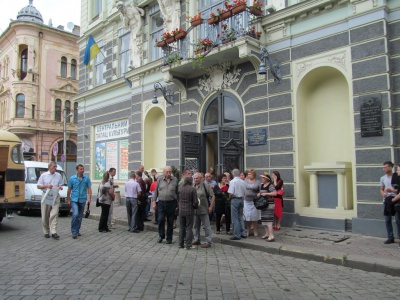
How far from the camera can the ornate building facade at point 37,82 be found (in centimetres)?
3222

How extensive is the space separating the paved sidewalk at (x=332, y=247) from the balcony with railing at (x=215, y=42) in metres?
5.34

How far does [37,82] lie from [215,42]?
2692 centimetres

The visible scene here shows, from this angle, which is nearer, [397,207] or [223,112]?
[397,207]

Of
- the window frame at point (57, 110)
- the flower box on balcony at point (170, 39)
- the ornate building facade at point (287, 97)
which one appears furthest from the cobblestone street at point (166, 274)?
the window frame at point (57, 110)

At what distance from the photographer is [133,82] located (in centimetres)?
1592

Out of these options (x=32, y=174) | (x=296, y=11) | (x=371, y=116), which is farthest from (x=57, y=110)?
(x=371, y=116)

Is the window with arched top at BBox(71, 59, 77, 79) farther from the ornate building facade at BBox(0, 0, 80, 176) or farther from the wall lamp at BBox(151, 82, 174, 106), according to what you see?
the wall lamp at BBox(151, 82, 174, 106)

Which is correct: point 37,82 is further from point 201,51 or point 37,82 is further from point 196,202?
point 196,202

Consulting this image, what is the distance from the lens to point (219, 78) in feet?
40.5

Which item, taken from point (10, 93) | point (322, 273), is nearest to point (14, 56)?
point (10, 93)

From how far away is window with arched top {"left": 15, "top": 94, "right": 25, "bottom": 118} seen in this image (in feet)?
105

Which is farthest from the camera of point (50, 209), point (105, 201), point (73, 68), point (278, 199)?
point (73, 68)

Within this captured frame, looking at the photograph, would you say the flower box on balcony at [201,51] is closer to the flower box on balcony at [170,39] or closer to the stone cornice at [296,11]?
the flower box on balcony at [170,39]

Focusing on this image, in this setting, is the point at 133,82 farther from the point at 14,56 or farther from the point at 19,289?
the point at 14,56
